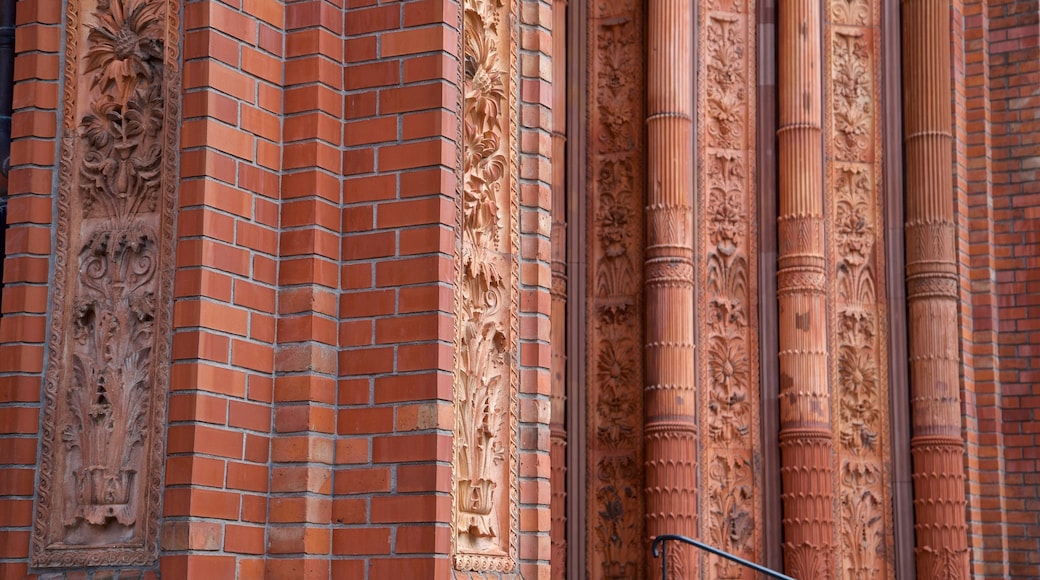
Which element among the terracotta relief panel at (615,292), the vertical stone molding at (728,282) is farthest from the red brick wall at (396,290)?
the vertical stone molding at (728,282)

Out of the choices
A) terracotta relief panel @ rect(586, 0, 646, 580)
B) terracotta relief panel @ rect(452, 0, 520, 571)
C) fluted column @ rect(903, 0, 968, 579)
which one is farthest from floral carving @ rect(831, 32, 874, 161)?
terracotta relief panel @ rect(452, 0, 520, 571)

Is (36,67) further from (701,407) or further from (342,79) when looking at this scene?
(701,407)

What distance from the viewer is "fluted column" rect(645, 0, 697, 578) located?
342 inches

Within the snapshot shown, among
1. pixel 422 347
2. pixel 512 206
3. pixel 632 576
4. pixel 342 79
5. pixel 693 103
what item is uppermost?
pixel 693 103

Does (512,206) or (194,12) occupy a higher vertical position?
(194,12)

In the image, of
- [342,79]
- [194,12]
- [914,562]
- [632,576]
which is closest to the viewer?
[194,12]

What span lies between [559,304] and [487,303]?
5.38m

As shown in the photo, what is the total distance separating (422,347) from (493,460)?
0.45 metres

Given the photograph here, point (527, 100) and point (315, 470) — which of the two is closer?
point (315, 470)

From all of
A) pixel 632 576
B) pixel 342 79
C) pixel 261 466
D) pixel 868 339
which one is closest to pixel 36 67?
pixel 342 79

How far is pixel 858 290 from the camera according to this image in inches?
388

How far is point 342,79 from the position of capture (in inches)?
143

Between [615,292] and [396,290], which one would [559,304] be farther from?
[396,290]

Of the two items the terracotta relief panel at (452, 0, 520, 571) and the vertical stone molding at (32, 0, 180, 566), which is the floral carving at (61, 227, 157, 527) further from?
the terracotta relief panel at (452, 0, 520, 571)
